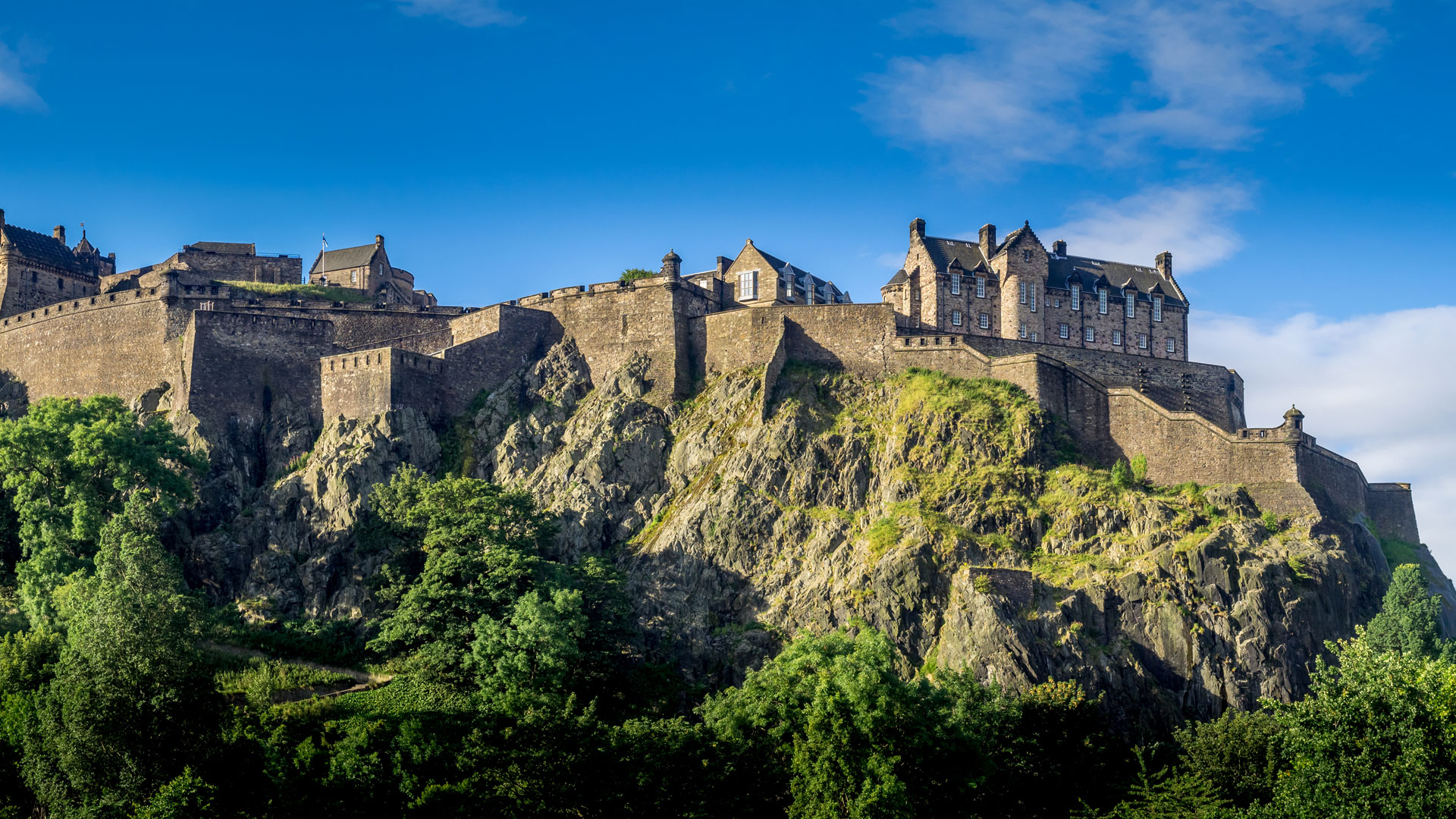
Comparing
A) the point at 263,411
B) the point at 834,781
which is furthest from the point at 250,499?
the point at 834,781

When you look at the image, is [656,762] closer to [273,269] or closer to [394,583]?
[394,583]

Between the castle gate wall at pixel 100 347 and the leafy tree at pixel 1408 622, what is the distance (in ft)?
195

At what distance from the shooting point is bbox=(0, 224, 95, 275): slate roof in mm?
94562

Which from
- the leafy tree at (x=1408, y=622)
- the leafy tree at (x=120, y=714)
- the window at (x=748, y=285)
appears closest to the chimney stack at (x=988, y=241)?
the window at (x=748, y=285)

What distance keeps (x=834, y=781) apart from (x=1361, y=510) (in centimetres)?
4206

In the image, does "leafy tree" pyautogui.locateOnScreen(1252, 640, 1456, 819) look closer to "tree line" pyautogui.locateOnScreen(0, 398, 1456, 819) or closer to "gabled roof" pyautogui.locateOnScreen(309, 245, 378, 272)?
"tree line" pyautogui.locateOnScreen(0, 398, 1456, 819)

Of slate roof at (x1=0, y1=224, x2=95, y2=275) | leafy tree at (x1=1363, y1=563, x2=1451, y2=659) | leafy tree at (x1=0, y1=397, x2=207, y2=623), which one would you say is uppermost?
slate roof at (x1=0, y1=224, x2=95, y2=275)

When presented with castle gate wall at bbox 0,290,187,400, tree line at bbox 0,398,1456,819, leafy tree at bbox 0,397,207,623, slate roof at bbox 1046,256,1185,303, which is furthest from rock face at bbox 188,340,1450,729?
slate roof at bbox 1046,256,1185,303

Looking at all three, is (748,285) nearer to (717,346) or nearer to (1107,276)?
(717,346)

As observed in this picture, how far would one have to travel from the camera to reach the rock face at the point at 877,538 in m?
63.5

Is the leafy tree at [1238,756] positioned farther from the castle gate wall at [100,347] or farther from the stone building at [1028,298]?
the castle gate wall at [100,347]

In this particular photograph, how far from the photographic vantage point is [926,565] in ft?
214

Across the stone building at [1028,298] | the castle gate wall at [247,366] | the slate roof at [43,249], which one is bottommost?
the castle gate wall at [247,366]

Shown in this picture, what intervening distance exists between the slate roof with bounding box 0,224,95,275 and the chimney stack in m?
56.5
